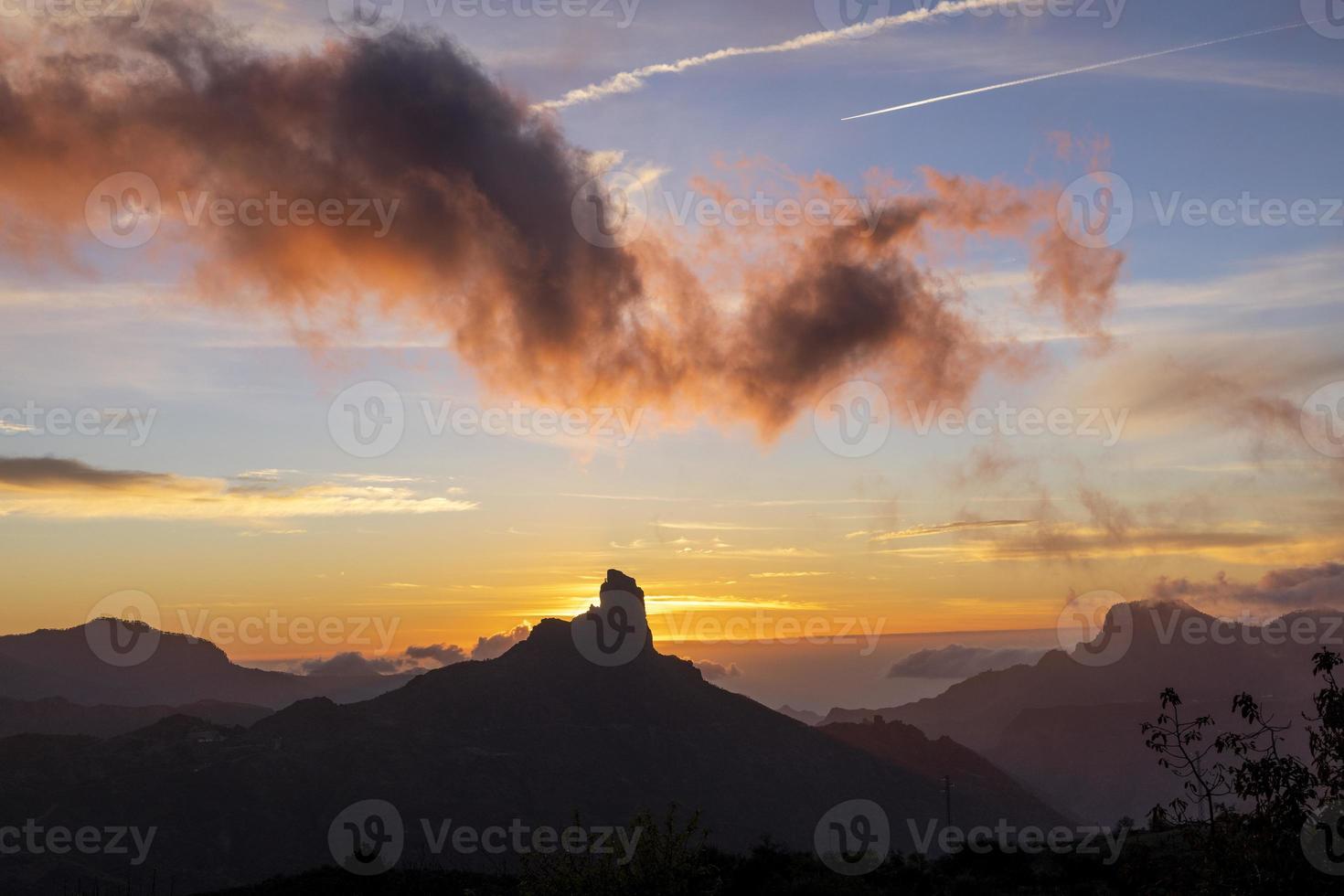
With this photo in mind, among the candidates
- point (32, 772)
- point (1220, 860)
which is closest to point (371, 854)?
point (1220, 860)

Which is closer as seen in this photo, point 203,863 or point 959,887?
point 959,887

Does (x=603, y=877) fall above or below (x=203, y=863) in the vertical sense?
above

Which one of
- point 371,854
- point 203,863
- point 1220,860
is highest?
point 1220,860

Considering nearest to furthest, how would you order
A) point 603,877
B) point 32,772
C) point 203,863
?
1. point 603,877
2. point 203,863
3. point 32,772

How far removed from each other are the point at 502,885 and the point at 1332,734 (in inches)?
1416

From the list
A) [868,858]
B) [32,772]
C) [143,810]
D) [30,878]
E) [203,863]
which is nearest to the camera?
[868,858]

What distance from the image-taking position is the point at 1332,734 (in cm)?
1587

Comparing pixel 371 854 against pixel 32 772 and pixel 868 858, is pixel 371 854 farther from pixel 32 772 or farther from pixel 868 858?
pixel 32 772

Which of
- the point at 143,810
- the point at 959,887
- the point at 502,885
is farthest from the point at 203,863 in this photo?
the point at 959,887

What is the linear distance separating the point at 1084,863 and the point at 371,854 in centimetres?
3378

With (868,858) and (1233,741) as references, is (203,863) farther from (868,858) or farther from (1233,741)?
(1233,741)

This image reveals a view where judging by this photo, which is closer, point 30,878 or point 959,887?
point 959,887

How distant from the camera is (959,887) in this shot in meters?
38.0

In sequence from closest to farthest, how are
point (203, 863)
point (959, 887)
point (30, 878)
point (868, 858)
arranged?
point (959, 887) < point (868, 858) < point (30, 878) < point (203, 863)
